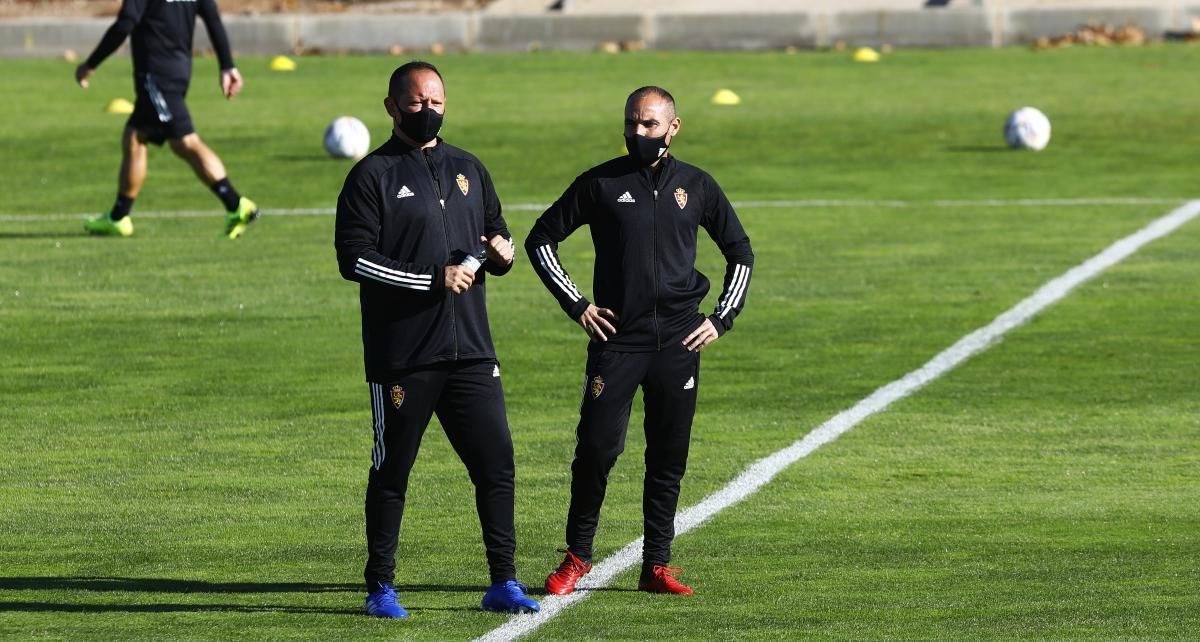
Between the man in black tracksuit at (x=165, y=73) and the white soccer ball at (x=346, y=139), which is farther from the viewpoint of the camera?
the white soccer ball at (x=346, y=139)

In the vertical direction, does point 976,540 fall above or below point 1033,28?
above

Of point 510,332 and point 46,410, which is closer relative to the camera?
point 46,410

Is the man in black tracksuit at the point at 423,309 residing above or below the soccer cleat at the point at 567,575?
above

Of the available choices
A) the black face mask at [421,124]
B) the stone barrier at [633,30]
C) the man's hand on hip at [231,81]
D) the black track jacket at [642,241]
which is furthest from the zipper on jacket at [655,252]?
the stone barrier at [633,30]

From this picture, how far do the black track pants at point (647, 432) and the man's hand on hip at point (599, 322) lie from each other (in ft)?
0.27

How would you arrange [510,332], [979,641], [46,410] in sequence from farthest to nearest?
[510,332]
[46,410]
[979,641]

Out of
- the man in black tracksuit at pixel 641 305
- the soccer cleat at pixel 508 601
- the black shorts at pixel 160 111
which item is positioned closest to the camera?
the soccer cleat at pixel 508 601

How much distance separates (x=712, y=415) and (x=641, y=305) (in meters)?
4.08

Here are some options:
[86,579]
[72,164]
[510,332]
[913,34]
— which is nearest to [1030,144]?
[72,164]

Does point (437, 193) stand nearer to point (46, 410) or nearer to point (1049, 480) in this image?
point (1049, 480)

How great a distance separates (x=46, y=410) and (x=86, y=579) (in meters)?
4.04

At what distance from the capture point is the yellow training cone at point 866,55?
37.8 meters

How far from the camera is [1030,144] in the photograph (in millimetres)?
25844

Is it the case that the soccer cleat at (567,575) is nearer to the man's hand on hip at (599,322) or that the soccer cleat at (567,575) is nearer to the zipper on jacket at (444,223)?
the man's hand on hip at (599,322)
